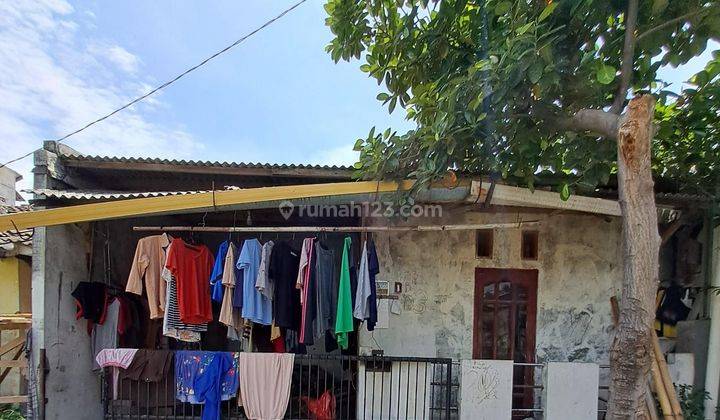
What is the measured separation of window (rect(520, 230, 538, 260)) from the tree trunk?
9.01 ft

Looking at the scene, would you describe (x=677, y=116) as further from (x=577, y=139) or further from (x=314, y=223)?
(x=314, y=223)

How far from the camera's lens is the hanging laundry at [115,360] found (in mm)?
4285

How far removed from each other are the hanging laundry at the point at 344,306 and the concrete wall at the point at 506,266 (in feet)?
2.61

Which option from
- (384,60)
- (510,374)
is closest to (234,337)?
(510,374)

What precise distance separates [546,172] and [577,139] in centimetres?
67

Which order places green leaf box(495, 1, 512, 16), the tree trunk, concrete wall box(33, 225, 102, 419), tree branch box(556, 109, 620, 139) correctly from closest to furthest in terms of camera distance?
the tree trunk
tree branch box(556, 109, 620, 139)
green leaf box(495, 1, 512, 16)
concrete wall box(33, 225, 102, 419)

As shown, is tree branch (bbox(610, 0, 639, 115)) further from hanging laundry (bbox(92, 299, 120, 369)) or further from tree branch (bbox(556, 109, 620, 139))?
hanging laundry (bbox(92, 299, 120, 369))


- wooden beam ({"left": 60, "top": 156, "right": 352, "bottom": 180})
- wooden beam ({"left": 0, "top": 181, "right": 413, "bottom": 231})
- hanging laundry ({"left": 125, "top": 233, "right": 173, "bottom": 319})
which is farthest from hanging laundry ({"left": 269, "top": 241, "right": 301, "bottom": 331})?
hanging laundry ({"left": 125, "top": 233, "right": 173, "bottom": 319})

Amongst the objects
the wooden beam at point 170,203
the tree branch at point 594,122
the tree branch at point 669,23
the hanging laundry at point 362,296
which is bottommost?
the hanging laundry at point 362,296

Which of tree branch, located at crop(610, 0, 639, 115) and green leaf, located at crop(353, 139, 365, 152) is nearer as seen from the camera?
tree branch, located at crop(610, 0, 639, 115)

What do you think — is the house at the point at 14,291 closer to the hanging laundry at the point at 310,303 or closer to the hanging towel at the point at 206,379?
the hanging towel at the point at 206,379

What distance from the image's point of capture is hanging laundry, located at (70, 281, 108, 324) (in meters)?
4.69

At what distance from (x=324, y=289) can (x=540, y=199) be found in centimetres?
250

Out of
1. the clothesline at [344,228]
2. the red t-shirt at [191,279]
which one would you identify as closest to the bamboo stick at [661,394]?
the clothesline at [344,228]
